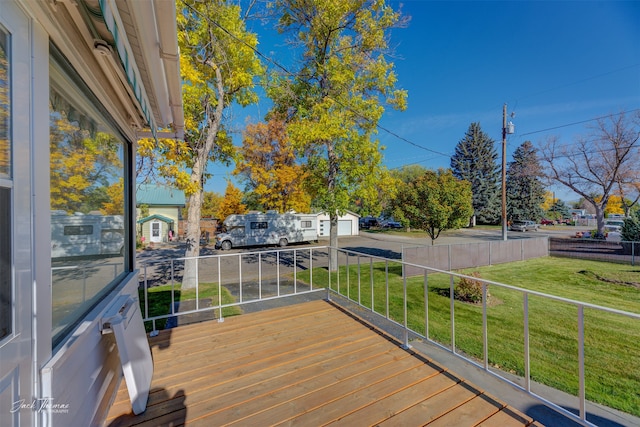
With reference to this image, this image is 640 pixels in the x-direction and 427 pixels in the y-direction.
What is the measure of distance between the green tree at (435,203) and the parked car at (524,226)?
20973mm

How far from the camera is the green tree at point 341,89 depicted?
7324 millimetres

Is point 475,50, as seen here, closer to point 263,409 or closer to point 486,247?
point 486,247

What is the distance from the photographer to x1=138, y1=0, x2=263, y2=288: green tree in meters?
5.49

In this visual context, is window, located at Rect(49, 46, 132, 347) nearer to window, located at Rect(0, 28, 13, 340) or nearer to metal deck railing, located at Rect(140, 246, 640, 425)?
window, located at Rect(0, 28, 13, 340)

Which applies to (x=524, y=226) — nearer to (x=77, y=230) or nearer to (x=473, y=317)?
(x=473, y=317)

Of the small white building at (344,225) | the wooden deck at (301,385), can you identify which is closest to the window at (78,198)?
the wooden deck at (301,385)

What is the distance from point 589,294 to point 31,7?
32.0 ft

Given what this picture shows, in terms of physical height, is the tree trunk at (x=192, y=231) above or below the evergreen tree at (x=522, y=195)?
below

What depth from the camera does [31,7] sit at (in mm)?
938

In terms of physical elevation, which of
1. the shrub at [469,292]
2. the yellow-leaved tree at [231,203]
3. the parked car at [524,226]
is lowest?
the shrub at [469,292]

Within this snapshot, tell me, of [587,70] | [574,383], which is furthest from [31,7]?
[587,70]

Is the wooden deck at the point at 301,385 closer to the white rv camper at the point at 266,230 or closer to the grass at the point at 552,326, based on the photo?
the grass at the point at 552,326

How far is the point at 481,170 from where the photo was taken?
1089 inches

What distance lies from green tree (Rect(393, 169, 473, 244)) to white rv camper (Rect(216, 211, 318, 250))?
7900mm
